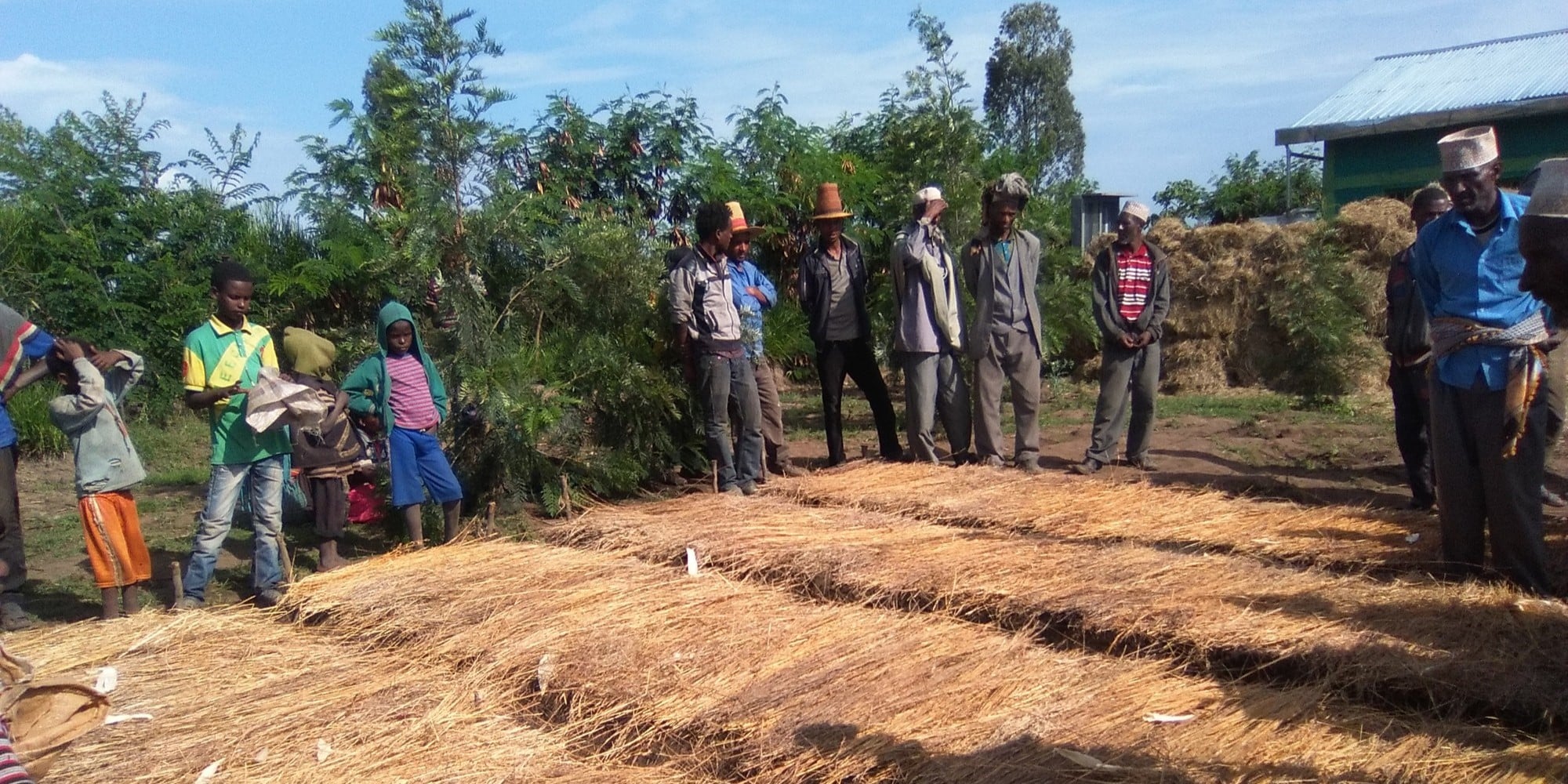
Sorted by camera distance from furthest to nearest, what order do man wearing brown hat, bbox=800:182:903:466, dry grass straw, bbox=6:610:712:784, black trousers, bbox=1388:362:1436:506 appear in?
man wearing brown hat, bbox=800:182:903:466 → black trousers, bbox=1388:362:1436:506 → dry grass straw, bbox=6:610:712:784

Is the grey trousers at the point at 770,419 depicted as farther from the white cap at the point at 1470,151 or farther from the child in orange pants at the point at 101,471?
the white cap at the point at 1470,151

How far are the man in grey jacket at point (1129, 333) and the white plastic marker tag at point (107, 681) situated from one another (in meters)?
5.23

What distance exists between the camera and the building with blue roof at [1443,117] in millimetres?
16203

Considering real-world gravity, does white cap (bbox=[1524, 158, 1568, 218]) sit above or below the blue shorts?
above

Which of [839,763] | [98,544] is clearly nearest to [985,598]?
[839,763]

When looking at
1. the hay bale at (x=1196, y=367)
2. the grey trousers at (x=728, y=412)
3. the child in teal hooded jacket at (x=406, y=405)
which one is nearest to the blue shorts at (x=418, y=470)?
the child in teal hooded jacket at (x=406, y=405)

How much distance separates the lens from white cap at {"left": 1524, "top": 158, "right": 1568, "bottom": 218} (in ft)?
7.70

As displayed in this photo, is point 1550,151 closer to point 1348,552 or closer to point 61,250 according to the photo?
point 1348,552

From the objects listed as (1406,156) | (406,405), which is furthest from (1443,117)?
(406,405)

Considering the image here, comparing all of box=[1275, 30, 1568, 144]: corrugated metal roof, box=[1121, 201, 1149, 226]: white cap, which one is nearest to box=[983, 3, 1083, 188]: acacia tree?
box=[1275, 30, 1568, 144]: corrugated metal roof

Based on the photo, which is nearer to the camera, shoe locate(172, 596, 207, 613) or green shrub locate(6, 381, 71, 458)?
shoe locate(172, 596, 207, 613)

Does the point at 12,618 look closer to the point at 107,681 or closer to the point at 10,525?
the point at 10,525

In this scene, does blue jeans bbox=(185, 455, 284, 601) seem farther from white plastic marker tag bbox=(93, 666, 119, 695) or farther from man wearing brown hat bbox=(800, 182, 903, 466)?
man wearing brown hat bbox=(800, 182, 903, 466)

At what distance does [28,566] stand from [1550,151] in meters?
17.9
